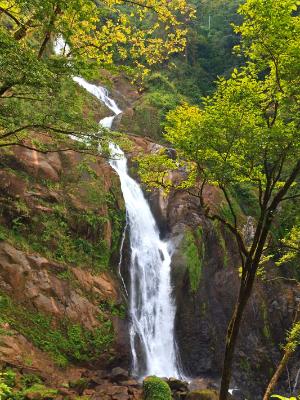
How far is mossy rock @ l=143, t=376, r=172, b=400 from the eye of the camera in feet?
39.7

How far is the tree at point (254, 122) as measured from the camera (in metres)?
7.68

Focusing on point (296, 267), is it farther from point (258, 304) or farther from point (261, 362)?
point (261, 362)

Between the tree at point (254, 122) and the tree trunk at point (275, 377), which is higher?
the tree at point (254, 122)

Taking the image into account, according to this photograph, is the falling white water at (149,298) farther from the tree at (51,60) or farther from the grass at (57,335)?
the tree at (51,60)

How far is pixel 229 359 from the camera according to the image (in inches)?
347

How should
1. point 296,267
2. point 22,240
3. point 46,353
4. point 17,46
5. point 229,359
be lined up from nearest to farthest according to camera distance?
point 17,46 → point 229,359 → point 46,353 → point 22,240 → point 296,267

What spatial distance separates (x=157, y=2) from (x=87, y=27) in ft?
4.51

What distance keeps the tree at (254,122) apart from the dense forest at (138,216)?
4 centimetres

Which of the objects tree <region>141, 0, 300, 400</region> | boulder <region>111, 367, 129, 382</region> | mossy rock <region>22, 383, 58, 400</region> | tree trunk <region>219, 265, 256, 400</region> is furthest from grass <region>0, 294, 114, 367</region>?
tree <region>141, 0, 300, 400</region>

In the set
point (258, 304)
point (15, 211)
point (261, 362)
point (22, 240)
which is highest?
point (15, 211)

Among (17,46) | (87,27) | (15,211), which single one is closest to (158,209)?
(15,211)

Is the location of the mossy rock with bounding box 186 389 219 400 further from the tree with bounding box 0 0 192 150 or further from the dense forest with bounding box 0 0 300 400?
the tree with bounding box 0 0 192 150

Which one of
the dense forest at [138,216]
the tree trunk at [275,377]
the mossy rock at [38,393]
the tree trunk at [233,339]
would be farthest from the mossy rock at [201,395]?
the mossy rock at [38,393]

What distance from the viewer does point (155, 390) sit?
40.1 feet
